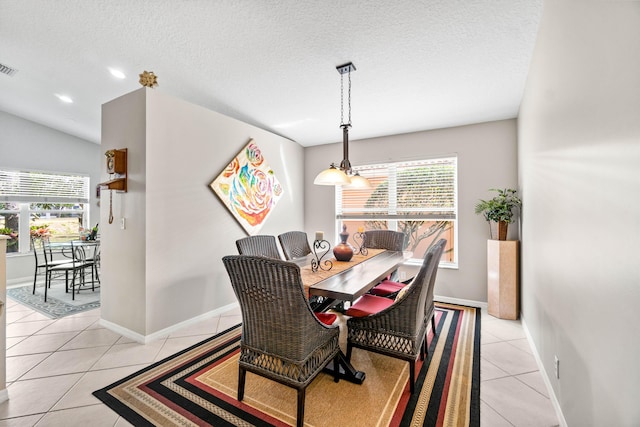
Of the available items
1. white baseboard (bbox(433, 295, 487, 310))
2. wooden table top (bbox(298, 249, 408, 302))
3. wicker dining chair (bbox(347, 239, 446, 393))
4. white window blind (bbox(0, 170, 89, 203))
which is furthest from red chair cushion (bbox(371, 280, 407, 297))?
white window blind (bbox(0, 170, 89, 203))

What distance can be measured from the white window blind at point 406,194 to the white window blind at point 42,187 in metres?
5.62

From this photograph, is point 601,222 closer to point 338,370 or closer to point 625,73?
point 625,73

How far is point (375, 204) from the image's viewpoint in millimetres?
4684

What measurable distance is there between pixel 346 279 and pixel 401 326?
509 millimetres

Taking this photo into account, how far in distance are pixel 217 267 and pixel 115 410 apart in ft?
5.99

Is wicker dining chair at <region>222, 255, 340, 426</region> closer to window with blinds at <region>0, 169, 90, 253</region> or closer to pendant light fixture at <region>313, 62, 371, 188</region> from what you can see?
pendant light fixture at <region>313, 62, 371, 188</region>

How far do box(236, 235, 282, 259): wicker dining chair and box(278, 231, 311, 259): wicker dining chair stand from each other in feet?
0.49

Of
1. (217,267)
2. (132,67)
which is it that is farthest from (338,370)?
(132,67)

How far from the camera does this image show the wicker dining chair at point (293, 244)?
3.34 m

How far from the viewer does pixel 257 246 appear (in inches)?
118

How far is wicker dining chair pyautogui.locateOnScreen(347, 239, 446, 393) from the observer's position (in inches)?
74.6

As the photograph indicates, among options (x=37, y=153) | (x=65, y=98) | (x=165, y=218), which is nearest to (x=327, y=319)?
(x=165, y=218)

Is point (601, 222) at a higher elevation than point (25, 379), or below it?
higher

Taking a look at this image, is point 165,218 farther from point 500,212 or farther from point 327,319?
point 500,212
